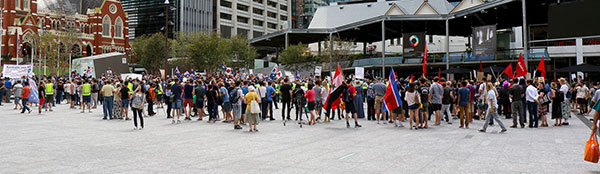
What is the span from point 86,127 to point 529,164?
12.8 meters

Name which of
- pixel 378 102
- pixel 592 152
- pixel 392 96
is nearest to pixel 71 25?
pixel 378 102

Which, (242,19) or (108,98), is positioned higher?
(242,19)

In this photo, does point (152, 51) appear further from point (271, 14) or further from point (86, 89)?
point (86, 89)

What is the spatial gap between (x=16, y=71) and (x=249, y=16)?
75720mm

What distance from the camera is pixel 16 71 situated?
90.6 ft

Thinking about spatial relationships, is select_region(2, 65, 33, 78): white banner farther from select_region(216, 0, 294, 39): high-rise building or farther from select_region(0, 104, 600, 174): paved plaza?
select_region(216, 0, 294, 39): high-rise building

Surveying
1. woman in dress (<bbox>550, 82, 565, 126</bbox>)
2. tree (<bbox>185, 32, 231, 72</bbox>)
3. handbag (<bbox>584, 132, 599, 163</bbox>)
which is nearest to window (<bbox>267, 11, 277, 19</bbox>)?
tree (<bbox>185, 32, 231, 72</bbox>)

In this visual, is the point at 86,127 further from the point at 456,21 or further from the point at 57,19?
the point at 57,19

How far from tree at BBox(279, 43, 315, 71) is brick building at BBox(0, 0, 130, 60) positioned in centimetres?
3655

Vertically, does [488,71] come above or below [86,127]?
above

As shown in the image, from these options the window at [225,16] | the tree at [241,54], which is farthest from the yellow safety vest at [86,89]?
the window at [225,16]

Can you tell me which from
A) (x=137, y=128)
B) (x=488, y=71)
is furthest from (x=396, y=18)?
(x=137, y=128)

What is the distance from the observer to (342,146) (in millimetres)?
10227

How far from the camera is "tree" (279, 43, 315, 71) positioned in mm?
50781
